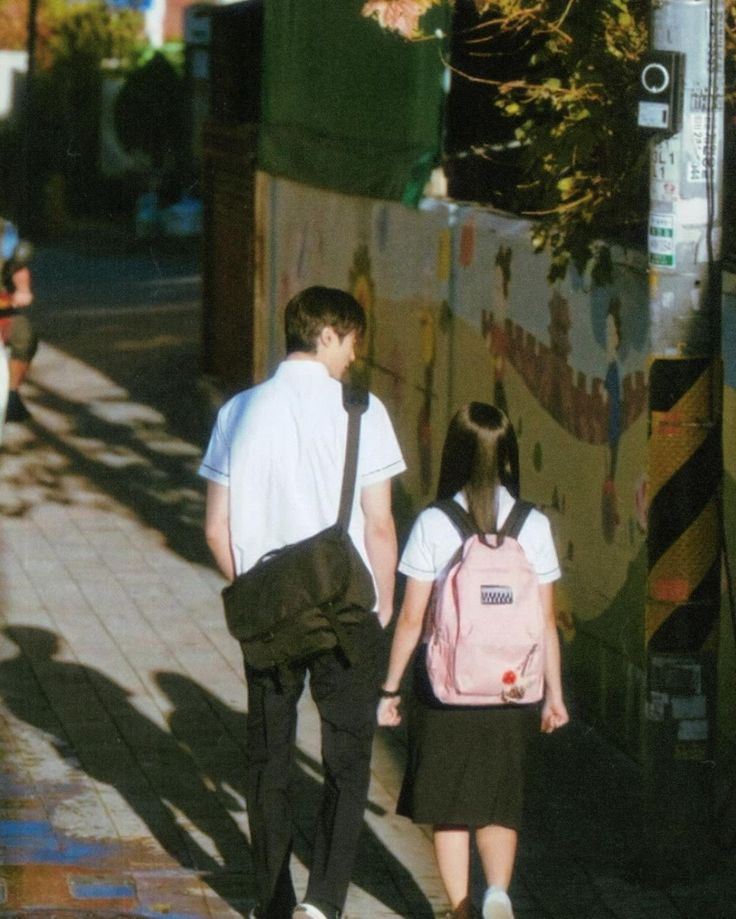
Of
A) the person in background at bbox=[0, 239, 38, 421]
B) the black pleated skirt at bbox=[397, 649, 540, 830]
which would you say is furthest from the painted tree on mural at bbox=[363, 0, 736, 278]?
the person in background at bbox=[0, 239, 38, 421]

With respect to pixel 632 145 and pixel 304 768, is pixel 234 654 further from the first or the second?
pixel 632 145

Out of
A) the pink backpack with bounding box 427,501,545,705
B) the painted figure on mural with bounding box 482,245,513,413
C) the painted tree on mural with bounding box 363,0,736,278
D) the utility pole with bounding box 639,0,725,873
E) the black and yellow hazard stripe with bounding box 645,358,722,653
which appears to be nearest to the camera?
the pink backpack with bounding box 427,501,545,705

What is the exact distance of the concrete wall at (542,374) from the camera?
756cm

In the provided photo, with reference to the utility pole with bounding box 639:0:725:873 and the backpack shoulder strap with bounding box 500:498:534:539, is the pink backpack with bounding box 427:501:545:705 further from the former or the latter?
the utility pole with bounding box 639:0:725:873

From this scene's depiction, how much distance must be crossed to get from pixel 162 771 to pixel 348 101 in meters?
5.38

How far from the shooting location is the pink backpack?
5406mm

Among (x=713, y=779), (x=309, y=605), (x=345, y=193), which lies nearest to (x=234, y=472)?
(x=309, y=605)

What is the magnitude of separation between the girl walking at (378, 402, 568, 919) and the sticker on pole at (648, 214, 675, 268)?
81 cm

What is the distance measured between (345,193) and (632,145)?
4.73 m

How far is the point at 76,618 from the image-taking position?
9.67 metres

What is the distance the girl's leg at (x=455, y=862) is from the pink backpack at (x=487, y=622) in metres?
0.41

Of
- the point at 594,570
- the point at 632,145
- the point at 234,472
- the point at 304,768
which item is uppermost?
the point at 632,145

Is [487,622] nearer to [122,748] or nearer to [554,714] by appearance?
[554,714]

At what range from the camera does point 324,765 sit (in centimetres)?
570
